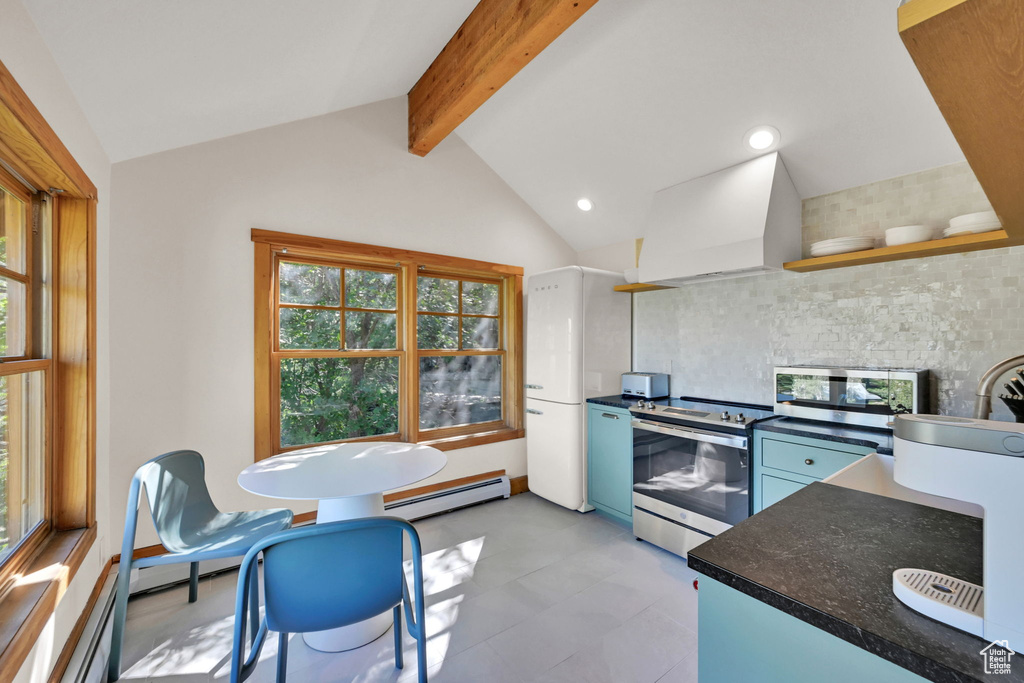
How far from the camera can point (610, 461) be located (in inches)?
131

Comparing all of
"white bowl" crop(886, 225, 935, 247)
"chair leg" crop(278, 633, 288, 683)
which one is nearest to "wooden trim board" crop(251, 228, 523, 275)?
"chair leg" crop(278, 633, 288, 683)

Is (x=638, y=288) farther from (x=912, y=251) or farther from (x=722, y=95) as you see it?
(x=912, y=251)

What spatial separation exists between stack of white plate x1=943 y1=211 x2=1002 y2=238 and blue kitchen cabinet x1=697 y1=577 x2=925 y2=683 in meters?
2.23

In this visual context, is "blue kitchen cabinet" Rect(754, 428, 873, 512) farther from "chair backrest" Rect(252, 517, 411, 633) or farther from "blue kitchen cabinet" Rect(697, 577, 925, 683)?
"chair backrest" Rect(252, 517, 411, 633)

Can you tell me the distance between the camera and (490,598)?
→ 237 cm

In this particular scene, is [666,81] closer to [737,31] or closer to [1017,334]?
[737,31]

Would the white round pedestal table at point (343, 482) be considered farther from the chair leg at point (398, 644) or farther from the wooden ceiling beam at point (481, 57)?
the wooden ceiling beam at point (481, 57)

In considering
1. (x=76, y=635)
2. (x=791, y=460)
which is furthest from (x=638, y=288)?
(x=76, y=635)

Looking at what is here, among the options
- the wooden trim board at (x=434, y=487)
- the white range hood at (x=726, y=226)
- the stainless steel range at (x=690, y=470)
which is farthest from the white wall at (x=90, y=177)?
the white range hood at (x=726, y=226)

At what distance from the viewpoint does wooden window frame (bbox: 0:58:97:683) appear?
5.27 feet

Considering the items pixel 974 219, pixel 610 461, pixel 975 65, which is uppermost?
pixel 974 219

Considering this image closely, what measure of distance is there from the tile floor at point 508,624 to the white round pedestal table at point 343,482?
2.6 inches

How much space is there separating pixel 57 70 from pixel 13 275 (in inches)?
28.8

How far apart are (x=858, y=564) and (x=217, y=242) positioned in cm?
316
